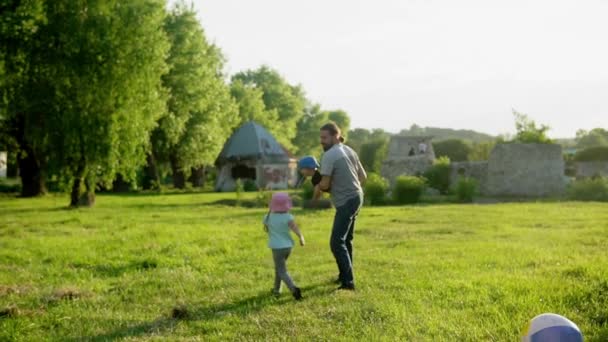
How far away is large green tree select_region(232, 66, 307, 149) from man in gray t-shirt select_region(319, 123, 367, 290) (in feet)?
213

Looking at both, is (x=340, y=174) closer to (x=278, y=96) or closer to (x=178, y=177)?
(x=178, y=177)

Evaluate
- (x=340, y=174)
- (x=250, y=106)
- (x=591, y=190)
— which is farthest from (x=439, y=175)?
(x=340, y=174)

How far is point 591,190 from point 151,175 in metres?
33.4

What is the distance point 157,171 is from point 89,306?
4162 centimetres

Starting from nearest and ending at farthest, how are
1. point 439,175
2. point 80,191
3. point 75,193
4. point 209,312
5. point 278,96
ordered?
point 209,312, point 80,191, point 75,193, point 439,175, point 278,96

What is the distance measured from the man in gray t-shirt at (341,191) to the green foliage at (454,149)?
6305cm

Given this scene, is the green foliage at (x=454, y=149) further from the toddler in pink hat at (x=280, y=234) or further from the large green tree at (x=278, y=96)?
the toddler in pink hat at (x=280, y=234)

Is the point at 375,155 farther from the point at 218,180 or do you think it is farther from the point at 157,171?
the point at 157,171

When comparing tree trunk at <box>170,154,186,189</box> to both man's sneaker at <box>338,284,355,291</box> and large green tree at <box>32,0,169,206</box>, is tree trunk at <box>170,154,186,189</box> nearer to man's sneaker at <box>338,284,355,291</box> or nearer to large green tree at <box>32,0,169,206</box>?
large green tree at <box>32,0,169,206</box>

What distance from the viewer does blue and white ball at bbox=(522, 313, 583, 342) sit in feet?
11.2

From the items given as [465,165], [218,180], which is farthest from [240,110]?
[465,165]

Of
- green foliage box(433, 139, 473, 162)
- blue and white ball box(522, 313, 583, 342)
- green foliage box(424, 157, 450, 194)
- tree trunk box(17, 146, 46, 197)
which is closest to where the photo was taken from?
blue and white ball box(522, 313, 583, 342)

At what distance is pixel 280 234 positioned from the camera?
7477 millimetres

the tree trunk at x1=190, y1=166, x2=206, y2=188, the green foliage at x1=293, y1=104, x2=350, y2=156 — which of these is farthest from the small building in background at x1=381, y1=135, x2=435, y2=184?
the green foliage at x1=293, y1=104, x2=350, y2=156
